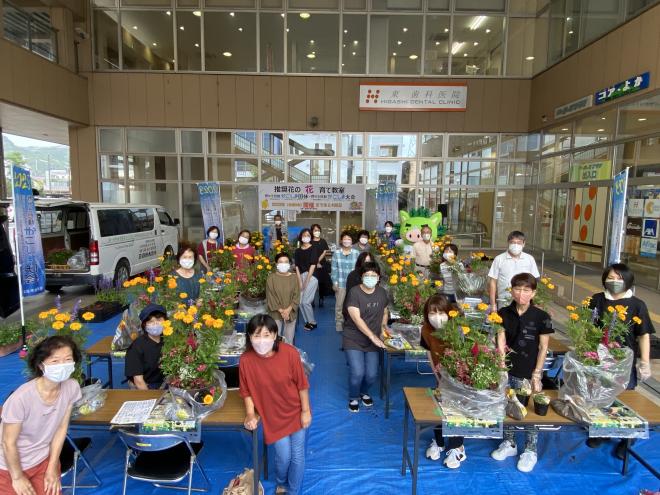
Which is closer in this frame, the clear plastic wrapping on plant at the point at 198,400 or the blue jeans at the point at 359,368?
the clear plastic wrapping on plant at the point at 198,400

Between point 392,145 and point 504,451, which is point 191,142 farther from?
point 504,451

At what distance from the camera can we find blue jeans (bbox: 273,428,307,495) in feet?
8.64

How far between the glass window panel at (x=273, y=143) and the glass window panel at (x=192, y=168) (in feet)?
6.61

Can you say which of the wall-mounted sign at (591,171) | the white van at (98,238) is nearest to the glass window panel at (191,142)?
the white van at (98,238)

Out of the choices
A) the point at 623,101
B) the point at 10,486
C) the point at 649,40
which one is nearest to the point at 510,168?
the point at 623,101

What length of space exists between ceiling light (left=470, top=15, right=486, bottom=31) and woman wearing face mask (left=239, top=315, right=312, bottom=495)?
13069mm

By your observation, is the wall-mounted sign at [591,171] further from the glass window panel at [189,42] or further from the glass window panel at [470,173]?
the glass window panel at [189,42]

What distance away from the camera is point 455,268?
5.67 m

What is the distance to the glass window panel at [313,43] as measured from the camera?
40.3 feet

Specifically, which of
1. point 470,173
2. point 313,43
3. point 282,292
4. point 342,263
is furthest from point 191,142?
point 282,292

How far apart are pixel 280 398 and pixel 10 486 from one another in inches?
59.8

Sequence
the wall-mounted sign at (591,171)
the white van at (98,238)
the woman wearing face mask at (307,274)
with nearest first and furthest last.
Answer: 1. the woman wearing face mask at (307,274)
2. the white van at (98,238)
3. the wall-mounted sign at (591,171)

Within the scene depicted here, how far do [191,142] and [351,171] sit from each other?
5.06 metres

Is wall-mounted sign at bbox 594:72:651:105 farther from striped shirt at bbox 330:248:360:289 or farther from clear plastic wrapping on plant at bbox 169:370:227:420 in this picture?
clear plastic wrapping on plant at bbox 169:370:227:420
